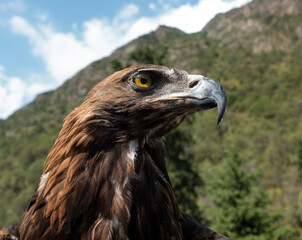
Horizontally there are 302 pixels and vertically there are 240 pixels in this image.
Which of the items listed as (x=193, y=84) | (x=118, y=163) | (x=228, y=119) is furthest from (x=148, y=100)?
(x=228, y=119)

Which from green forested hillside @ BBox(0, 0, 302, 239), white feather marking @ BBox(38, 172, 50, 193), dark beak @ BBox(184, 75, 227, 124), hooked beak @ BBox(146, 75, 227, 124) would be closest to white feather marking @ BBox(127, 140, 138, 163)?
hooked beak @ BBox(146, 75, 227, 124)

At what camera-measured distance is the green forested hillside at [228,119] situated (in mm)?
A: 18203

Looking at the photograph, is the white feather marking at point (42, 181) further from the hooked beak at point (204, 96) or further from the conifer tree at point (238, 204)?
the conifer tree at point (238, 204)

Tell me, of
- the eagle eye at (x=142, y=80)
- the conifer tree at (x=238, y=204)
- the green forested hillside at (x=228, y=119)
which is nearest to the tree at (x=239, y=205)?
the conifer tree at (x=238, y=204)

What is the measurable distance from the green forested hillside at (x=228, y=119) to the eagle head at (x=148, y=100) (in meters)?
4.22

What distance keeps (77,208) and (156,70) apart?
1.35 m

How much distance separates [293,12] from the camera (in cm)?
12644

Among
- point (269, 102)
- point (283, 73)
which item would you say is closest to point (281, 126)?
point (269, 102)

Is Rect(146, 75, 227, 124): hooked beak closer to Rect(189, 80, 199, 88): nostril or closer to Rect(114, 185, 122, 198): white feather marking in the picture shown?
Rect(189, 80, 199, 88): nostril

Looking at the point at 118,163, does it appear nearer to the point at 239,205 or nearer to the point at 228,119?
the point at 239,205

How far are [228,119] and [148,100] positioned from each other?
3293cm

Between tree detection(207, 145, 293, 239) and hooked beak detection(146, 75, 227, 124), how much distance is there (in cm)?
1288

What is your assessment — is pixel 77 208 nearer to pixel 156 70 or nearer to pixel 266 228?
pixel 156 70

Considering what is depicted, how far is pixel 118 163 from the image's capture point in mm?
2197
